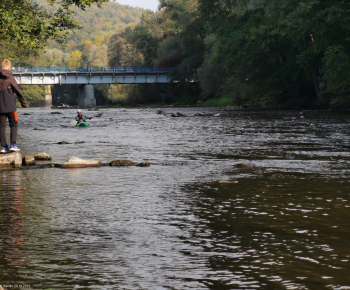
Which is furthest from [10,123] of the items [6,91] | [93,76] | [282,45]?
[93,76]

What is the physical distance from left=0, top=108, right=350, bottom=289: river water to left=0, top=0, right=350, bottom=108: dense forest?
103ft

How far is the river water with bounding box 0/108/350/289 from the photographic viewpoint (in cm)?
531

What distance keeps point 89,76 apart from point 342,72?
78.7 metres

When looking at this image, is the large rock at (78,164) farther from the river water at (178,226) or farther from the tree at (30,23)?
the tree at (30,23)

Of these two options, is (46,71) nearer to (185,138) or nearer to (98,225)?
(185,138)

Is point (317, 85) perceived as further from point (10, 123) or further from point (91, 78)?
point (91, 78)

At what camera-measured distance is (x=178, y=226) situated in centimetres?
737

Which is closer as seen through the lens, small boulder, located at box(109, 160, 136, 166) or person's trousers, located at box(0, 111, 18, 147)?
small boulder, located at box(109, 160, 136, 166)

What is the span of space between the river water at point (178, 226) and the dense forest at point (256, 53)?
31.4 metres

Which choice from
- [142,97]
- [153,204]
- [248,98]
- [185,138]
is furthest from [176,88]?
[153,204]

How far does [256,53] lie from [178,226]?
53.3 m

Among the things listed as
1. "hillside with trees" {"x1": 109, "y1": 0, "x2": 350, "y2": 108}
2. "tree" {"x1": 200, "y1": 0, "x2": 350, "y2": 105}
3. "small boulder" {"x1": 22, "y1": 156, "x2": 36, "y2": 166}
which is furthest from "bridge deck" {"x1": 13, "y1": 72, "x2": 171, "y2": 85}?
"small boulder" {"x1": 22, "y1": 156, "x2": 36, "y2": 166}

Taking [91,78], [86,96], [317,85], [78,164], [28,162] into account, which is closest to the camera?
[78,164]

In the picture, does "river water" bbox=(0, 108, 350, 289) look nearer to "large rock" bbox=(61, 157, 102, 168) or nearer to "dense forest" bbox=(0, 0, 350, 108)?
"large rock" bbox=(61, 157, 102, 168)
